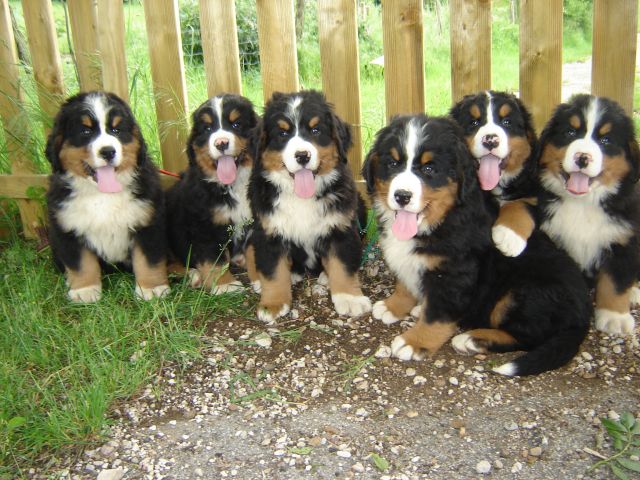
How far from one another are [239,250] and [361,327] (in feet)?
3.71

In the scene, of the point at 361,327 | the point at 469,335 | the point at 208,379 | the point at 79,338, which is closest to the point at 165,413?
the point at 208,379

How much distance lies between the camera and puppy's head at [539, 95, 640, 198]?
324cm

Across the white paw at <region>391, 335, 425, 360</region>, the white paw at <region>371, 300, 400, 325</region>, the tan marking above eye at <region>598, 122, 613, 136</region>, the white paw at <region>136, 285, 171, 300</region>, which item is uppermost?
the tan marking above eye at <region>598, 122, 613, 136</region>

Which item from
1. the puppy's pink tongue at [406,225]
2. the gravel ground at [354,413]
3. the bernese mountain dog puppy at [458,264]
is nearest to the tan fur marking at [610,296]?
the gravel ground at [354,413]

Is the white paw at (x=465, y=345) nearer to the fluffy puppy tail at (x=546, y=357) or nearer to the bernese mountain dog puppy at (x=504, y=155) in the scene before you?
the fluffy puppy tail at (x=546, y=357)

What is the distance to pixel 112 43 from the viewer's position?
14.6 feet

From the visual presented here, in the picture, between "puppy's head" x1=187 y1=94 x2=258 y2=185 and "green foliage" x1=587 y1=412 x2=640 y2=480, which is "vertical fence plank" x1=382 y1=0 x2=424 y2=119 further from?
"green foliage" x1=587 y1=412 x2=640 y2=480

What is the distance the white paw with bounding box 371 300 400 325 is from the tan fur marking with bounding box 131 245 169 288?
4.43 feet

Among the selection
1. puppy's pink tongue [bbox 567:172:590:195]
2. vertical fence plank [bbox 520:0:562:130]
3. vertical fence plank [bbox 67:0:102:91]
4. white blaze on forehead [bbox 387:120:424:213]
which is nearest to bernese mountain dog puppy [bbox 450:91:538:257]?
puppy's pink tongue [bbox 567:172:590:195]

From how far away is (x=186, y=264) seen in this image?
4305mm

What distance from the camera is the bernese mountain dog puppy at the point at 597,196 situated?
3256 mm

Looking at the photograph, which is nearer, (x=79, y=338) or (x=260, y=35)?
(x=79, y=338)

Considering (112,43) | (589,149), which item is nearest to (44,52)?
(112,43)

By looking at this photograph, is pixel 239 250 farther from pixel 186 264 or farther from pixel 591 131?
pixel 591 131
